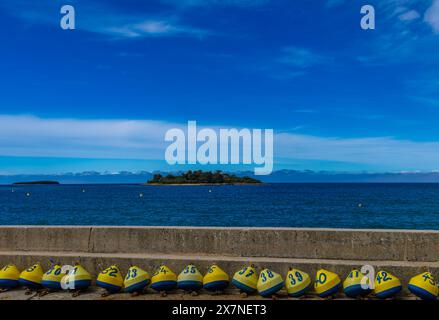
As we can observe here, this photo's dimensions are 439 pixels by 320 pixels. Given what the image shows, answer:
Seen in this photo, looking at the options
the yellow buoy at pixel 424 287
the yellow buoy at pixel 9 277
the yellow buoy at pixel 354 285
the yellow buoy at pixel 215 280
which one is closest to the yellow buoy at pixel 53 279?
the yellow buoy at pixel 9 277

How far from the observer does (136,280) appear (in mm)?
7047

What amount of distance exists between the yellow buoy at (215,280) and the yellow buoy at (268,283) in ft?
2.00

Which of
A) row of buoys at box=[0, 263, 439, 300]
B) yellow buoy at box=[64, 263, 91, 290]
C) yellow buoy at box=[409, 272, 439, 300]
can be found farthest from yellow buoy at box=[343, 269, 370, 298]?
yellow buoy at box=[64, 263, 91, 290]

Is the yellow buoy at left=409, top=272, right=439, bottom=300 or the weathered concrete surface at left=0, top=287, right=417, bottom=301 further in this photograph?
the weathered concrete surface at left=0, top=287, right=417, bottom=301

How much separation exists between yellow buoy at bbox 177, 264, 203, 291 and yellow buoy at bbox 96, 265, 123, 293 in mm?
1041

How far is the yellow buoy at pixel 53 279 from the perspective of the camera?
7.21 m

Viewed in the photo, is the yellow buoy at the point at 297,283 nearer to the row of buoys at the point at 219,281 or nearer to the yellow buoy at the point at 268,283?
the row of buoys at the point at 219,281

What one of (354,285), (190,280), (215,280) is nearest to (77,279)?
(190,280)

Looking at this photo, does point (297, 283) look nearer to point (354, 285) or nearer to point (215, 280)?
point (354, 285)

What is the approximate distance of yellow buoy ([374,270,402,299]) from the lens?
21.9ft

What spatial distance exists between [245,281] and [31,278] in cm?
375

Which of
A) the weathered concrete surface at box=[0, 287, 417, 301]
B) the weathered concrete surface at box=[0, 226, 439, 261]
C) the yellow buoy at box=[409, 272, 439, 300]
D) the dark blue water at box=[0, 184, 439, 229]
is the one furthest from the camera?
the dark blue water at box=[0, 184, 439, 229]

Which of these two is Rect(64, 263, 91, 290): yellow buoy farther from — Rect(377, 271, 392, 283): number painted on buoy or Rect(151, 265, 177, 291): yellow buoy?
Rect(377, 271, 392, 283): number painted on buoy
